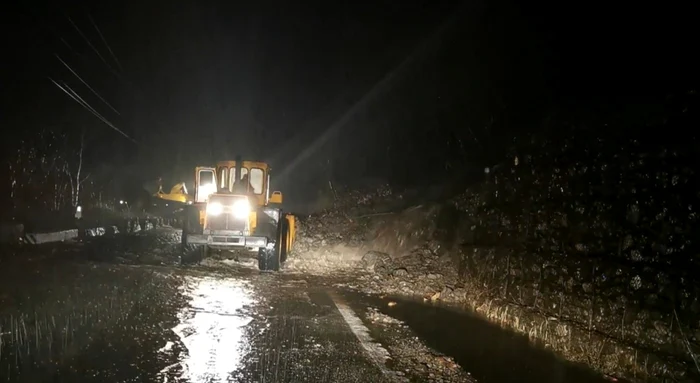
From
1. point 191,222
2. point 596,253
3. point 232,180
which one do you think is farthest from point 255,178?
point 596,253

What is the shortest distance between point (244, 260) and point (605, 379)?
14.3 metres

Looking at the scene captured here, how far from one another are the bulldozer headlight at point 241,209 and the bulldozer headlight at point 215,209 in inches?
13.3

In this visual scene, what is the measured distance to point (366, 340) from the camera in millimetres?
8711

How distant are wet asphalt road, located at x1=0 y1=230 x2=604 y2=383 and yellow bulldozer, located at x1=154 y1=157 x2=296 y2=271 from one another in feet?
10.9

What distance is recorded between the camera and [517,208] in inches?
515

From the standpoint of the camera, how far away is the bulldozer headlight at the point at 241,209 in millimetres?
17188

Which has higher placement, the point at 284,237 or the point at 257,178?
the point at 257,178

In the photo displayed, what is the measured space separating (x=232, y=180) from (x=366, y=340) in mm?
11147

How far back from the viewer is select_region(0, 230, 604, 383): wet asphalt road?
6.89 meters

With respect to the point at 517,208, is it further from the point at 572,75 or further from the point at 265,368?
the point at 265,368

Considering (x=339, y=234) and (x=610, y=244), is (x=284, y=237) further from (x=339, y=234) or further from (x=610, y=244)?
(x=610, y=244)

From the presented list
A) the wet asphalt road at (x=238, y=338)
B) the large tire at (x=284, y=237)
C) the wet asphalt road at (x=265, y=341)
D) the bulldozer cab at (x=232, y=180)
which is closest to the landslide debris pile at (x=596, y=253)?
the wet asphalt road at (x=238, y=338)

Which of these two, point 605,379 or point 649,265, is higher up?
point 649,265

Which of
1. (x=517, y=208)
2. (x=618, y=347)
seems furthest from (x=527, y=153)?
(x=618, y=347)
